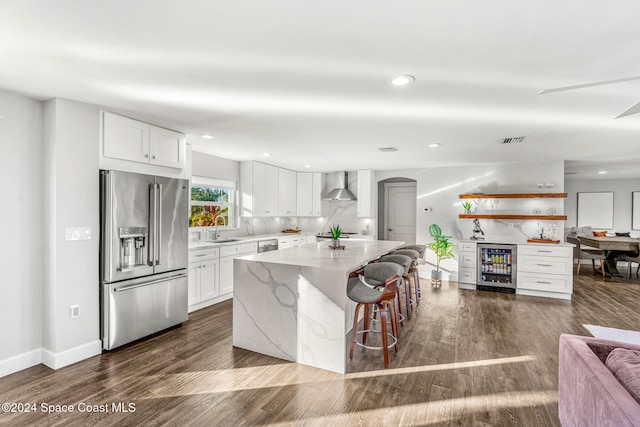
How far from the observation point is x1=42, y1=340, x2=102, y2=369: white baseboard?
2.72 meters

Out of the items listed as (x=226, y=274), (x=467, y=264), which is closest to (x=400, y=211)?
(x=467, y=264)

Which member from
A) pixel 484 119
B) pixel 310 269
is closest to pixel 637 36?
pixel 484 119

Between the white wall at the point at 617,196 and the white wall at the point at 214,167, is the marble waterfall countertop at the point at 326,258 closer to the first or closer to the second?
the white wall at the point at 214,167

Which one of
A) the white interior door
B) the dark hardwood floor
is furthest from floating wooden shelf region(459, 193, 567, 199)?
the dark hardwood floor

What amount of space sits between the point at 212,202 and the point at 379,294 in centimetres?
368

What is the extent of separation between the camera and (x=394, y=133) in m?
3.80

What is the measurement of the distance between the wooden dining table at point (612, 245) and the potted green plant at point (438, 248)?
3106 millimetres

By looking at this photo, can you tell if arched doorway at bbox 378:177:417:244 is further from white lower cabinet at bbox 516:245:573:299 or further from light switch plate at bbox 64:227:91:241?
light switch plate at bbox 64:227:91:241

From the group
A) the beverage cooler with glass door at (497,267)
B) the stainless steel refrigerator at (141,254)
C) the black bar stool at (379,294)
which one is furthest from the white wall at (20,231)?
the beverage cooler with glass door at (497,267)

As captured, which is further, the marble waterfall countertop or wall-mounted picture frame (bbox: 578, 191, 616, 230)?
wall-mounted picture frame (bbox: 578, 191, 616, 230)

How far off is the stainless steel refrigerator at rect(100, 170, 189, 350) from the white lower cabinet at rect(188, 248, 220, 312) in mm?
410

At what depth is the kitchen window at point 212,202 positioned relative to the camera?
5145mm

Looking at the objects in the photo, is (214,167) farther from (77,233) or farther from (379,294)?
(379,294)

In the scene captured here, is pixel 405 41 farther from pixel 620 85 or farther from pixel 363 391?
pixel 363 391
